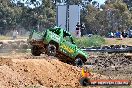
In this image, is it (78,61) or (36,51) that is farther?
(36,51)

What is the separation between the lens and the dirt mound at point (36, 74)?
1402 cm

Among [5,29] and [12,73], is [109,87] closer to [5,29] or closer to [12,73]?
[12,73]

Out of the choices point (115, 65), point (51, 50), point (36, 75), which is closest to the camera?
point (36, 75)

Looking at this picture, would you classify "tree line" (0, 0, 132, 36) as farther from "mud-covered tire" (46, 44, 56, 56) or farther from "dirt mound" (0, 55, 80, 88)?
"dirt mound" (0, 55, 80, 88)

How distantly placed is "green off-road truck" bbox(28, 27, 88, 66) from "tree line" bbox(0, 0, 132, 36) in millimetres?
67324

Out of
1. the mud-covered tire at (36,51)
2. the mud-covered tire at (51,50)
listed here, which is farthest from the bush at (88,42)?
the mud-covered tire at (51,50)

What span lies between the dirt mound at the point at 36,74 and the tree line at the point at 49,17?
74.5 meters

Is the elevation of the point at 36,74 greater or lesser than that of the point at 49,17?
greater

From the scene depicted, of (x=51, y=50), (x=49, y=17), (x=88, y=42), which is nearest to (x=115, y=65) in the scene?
(x=51, y=50)

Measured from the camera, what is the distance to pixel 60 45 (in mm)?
23250

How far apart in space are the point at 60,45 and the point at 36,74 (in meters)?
7.97

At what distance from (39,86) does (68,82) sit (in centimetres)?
198

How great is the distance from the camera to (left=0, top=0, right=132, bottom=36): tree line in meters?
94.6

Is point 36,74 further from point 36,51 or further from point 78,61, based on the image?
point 36,51
